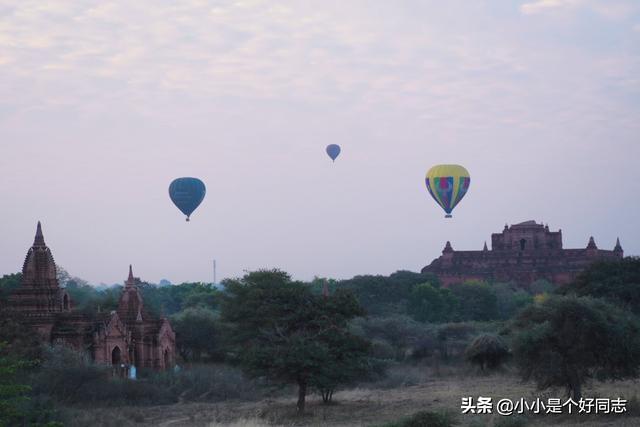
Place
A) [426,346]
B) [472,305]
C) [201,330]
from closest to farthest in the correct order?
1. [201,330]
2. [426,346]
3. [472,305]

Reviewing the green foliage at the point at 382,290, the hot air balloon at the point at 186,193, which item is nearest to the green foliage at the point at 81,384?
the hot air balloon at the point at 186,193

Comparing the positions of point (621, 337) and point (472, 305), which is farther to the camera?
point (472, 305)

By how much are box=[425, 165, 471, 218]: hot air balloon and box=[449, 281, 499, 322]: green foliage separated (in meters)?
8.38

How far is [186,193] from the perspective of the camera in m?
68.2

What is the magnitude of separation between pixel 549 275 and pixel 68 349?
254 ft

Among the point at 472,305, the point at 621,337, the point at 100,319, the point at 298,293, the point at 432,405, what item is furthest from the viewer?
the point at 472,305

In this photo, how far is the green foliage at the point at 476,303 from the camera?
8638cm

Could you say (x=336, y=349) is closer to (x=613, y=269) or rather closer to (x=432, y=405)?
(x=432, y=405)

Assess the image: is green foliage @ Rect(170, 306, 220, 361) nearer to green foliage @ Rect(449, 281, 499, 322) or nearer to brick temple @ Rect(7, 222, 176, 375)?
brick temple @ Rect(7, 222, 176, 375)

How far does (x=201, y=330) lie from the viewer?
54094 millimetres

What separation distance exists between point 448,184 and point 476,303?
10716 millimetres

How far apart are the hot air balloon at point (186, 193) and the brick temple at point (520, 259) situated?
4780 centimetres

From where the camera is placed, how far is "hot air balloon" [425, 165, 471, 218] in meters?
83.4

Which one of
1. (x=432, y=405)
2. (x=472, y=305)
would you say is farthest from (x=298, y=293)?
(x=472, y=305)
